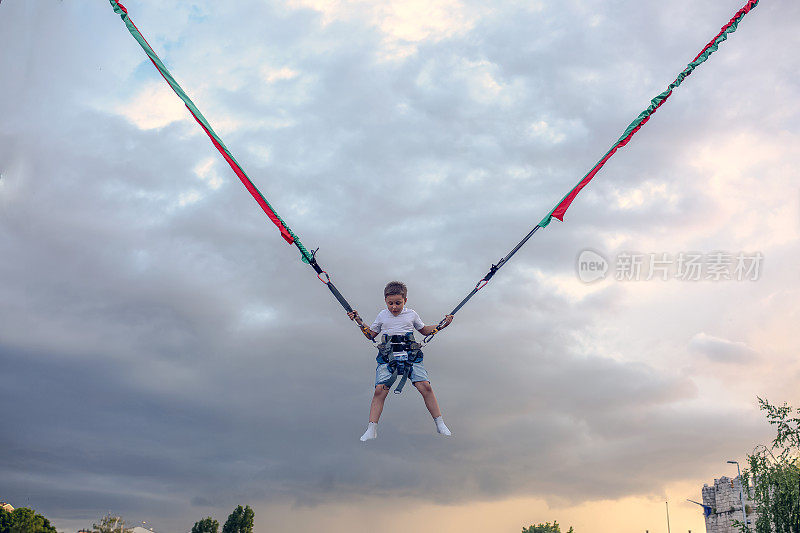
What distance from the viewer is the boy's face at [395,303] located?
12.3m

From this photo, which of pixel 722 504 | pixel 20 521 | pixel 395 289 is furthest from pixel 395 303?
pixel 20 521

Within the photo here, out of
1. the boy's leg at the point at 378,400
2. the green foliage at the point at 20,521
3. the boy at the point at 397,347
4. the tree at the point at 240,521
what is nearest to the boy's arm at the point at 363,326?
the boy at the point at 397,347

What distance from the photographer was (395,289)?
1241cm

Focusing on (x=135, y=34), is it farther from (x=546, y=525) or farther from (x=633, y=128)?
(x=546, y=525)

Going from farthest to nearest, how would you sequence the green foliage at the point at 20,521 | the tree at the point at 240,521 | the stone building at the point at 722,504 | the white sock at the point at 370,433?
1. the tree at the point at 240,521
2. the green foliage at the point at 20,521
3. the stone building at the point at 722,504
4. the white sock at the point at 370,433

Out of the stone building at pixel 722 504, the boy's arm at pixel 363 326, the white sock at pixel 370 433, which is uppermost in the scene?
the stone building at pixel 722 504

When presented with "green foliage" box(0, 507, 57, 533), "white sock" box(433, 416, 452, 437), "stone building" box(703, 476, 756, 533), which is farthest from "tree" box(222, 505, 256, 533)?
"white sock" box(433, 416, 452, 437)

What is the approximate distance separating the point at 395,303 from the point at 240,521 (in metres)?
79.5

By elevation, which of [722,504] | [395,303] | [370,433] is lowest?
[370,433]

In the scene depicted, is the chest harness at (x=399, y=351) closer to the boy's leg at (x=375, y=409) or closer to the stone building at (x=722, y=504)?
the boy's leg at (x=375, y=409)

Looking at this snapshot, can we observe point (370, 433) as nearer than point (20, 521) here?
Yes

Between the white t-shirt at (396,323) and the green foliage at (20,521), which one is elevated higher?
the white t-shirt at (396,323)

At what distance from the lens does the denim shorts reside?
12141mm

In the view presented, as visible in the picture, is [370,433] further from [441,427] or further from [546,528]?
[546,528]
